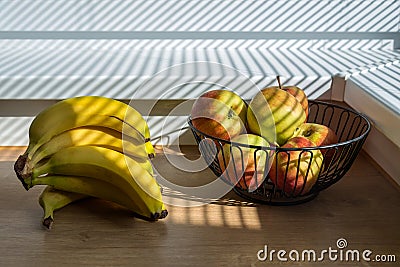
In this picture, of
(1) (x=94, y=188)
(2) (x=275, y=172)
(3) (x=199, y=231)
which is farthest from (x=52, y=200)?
(2) (x=275, y=172)

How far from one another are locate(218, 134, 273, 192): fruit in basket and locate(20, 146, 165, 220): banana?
0.35ft

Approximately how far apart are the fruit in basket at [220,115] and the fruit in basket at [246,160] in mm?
21

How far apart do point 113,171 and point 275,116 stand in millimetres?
242

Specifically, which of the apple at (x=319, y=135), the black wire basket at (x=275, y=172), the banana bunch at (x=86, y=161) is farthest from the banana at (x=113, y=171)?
the apple at (x=319, y=135)

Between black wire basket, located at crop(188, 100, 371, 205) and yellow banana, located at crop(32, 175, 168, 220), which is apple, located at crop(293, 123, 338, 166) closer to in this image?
black wire basket, located at crop(188, 100, 371, 205)

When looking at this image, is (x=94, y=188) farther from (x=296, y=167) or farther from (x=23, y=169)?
(x=296, y=167)

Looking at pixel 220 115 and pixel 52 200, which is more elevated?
pixel 220 115

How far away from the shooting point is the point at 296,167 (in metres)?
0.74

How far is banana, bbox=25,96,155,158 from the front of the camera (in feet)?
2.46

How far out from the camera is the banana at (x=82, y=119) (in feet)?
2.46

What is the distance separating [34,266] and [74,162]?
0.51ft

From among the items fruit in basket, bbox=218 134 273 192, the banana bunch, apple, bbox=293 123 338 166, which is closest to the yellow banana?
the banana bunch

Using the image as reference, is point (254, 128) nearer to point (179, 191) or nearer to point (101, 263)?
point (179, 191)

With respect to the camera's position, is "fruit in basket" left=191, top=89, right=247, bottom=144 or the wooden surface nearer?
the wooden surface
